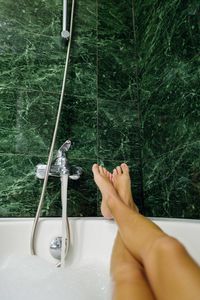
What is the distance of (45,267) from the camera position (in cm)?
104

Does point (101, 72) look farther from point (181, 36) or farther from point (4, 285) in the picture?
point (4, 285)

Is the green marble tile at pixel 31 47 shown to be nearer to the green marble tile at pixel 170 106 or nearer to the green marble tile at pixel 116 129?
the green marble tile at pixel 116 129

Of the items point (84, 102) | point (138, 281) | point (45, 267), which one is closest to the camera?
point (138, 281)

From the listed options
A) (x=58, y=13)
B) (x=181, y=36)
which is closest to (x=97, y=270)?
(x=181, y=36)

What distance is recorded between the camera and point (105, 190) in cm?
119

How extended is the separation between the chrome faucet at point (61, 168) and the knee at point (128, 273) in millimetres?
636

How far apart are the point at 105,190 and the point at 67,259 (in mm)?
318

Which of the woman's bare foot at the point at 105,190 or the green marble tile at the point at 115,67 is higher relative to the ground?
the green marble tile at the point at 115,67

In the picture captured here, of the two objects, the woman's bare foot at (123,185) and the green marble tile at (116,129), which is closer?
the woman's bare foot at (123,185)

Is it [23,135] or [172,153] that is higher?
[23,135]

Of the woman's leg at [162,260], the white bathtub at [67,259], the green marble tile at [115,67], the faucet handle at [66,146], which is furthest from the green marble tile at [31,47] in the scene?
the woman's leg at [162,260]

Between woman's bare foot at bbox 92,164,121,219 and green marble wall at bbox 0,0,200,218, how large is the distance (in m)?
0.19

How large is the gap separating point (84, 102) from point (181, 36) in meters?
0.57

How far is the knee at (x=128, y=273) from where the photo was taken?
2.14 feet
